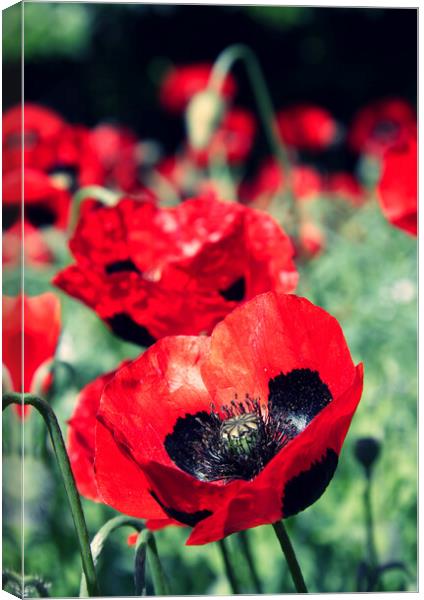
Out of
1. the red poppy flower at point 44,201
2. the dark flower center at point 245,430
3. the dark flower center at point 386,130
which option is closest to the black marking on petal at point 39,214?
the red poppy flower at point 44,201

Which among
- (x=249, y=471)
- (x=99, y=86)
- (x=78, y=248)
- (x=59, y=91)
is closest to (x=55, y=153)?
(x=78, y=248)

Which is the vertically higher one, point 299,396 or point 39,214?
point 39,214

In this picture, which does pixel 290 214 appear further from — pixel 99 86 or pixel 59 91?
pixel 99 86

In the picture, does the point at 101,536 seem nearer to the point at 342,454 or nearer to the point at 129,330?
the point at 129,330

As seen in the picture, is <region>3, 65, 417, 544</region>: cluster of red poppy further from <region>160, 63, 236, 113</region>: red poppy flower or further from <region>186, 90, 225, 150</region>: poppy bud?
<region>160, 63, 236, 113</region>: red poppy flower

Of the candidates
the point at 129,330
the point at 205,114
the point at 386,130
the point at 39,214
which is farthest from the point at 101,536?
the point at 386,130

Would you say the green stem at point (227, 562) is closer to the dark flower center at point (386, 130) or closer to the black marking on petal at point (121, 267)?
the black marking on petal at point (121, 267)

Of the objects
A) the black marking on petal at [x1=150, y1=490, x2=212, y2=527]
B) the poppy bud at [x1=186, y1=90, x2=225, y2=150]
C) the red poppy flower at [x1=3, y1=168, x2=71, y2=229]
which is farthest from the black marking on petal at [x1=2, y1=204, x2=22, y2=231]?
the poppy bud at [x1=186, y1=90, x2=225, y2=150]
